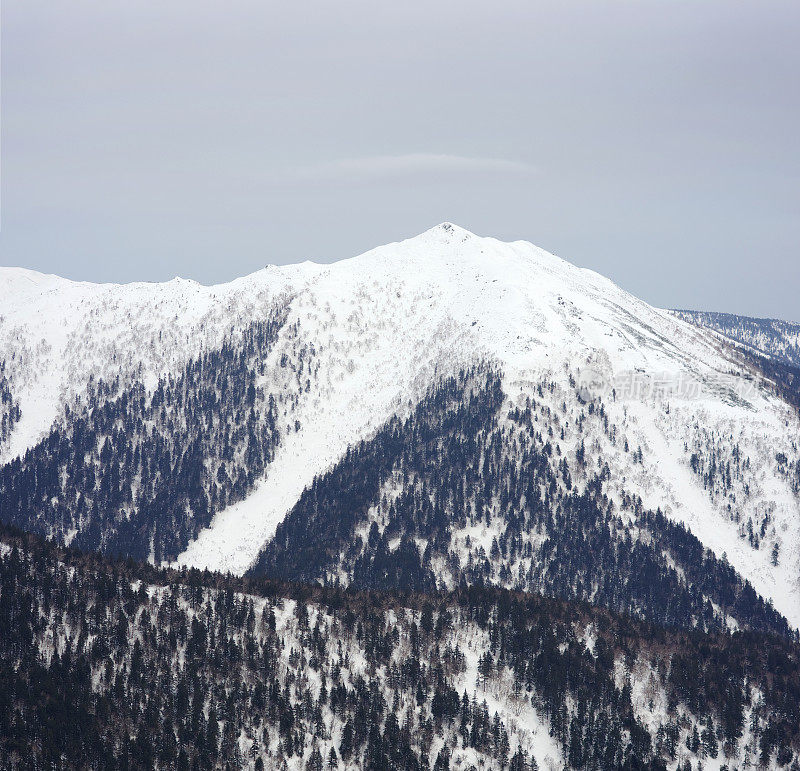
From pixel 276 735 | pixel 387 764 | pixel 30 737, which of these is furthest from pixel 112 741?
pixel 387 764

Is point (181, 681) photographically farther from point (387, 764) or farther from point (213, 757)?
point (387, 764)

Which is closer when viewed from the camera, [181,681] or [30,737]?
[30,737]

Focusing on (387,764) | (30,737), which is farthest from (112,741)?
(387,764)

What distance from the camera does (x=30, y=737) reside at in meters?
182

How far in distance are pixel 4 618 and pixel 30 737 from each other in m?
29.6

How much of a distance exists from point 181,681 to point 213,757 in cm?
1888

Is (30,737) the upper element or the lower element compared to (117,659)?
lower

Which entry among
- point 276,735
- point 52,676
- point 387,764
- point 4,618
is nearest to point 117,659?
point 52,676

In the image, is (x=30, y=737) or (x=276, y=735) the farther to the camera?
(x=276, y=735)

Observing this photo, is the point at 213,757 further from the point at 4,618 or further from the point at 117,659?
the point at 4,618

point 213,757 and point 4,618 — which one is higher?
point 4,618

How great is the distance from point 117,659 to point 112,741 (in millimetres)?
19178

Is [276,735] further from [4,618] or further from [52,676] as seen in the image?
[4,618]

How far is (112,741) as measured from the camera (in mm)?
186000
